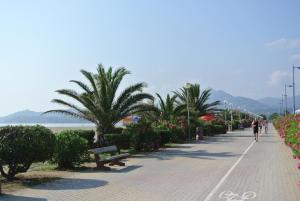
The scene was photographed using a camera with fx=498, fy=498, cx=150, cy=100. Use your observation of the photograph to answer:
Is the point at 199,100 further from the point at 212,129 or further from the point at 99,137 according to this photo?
the point at 99,137

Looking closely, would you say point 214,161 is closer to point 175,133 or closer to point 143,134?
point 143,134

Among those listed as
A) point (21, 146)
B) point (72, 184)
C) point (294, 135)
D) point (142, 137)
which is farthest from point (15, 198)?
point (142, 137)

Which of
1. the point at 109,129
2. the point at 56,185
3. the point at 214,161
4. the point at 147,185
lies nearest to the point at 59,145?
the point at 56,185

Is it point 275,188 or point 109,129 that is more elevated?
point 109,129

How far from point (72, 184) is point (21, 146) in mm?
1688

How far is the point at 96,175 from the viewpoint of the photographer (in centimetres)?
1488

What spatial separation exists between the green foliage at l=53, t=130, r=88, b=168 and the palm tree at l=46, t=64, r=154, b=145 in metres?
8.56

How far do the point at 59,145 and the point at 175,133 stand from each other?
18.9 m

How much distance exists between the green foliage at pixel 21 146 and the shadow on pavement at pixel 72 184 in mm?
937

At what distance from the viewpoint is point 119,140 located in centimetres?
2431

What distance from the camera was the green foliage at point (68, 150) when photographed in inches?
648

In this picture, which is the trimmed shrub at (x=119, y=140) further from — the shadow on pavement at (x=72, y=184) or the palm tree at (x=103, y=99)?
the shadow on pavement at (x=72, y=184)

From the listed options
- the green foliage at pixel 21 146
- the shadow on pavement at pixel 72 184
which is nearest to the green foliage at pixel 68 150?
the green foliage at pixel 21 146

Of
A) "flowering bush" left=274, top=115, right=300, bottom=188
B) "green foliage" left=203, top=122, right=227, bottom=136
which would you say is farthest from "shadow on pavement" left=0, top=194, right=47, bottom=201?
"green foliage" left=203, top=122, right=227, bottom=136
